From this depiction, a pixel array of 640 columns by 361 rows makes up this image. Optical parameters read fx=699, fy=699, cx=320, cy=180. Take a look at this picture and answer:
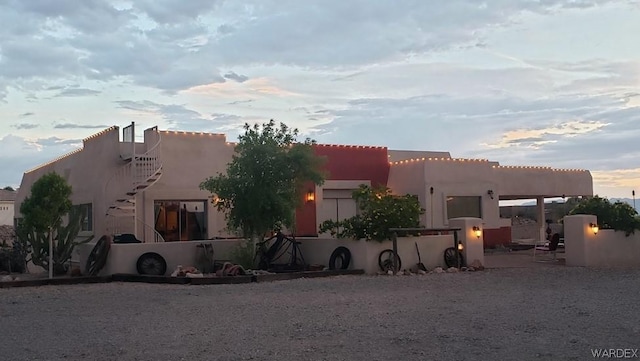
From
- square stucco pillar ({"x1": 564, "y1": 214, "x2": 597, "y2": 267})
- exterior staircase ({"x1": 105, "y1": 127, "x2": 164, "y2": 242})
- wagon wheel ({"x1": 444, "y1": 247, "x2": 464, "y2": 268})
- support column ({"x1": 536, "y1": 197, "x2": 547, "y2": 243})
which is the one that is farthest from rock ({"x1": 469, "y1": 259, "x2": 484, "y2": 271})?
support column ({"x1": 536, "y1": 197, "x2": 547, "y2": 243})

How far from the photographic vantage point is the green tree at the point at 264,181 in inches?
700

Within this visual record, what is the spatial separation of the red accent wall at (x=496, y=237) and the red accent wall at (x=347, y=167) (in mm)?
4311

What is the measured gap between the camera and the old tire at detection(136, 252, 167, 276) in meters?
17.6

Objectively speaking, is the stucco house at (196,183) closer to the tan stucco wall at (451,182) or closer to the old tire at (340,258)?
the tan stucco wall at (451,182)

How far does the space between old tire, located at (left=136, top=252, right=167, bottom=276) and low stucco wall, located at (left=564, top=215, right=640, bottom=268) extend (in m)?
11.0

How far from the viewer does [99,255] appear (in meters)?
17.6

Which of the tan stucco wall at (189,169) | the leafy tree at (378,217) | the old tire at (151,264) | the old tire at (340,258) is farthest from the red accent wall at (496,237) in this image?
the old tire at (151,264)

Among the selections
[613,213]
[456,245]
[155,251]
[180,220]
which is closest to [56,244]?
[155,251]

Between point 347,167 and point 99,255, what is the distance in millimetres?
10443

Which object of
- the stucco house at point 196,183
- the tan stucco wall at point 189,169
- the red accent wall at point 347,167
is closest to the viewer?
the stucco house at point 196,183

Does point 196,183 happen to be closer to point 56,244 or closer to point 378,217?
point 56,244

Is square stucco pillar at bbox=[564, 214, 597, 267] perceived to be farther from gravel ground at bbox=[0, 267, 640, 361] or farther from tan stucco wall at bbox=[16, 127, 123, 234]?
tan stucco wall at bbox=[16, 127, 123, 234]

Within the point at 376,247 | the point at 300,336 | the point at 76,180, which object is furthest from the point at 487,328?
the point at 76,180

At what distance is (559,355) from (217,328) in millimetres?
4278
